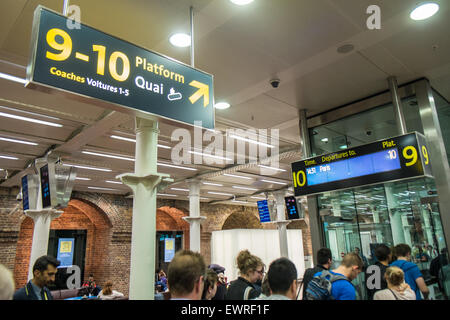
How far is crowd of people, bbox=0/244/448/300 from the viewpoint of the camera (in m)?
1.97

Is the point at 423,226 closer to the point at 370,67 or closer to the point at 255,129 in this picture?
the point at 370,67

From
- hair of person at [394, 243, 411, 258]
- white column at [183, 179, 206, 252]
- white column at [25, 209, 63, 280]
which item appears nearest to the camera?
hair of person at [394, 243, 411, 258]

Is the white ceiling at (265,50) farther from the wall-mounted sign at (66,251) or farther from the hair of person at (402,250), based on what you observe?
the wall-mounted sign at (66,251)

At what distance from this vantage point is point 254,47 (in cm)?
410

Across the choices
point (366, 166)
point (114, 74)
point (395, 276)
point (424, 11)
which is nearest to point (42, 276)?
point (114, 74)

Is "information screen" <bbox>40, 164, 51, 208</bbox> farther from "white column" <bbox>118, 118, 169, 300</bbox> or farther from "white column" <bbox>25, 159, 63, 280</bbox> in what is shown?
→ "white column" <bbox>118, 118, 169, 300</bbox>

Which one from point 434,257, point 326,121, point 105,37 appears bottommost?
point 434,257


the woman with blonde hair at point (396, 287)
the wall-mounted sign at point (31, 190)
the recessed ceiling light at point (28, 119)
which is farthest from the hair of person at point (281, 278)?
the wall-mounted sign at point (31, 190)

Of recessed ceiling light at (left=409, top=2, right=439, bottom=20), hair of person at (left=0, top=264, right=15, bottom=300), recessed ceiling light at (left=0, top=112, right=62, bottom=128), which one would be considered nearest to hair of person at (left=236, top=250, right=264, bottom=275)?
hair of person at (left=0, top=264, right=15, bottom=300)

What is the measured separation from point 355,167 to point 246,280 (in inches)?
94.7

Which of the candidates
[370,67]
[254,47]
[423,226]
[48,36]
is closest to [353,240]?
[423,226]

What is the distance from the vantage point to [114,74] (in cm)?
254

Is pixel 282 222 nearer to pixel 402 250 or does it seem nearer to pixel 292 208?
pixel 292 208

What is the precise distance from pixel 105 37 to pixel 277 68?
2.61 meters
